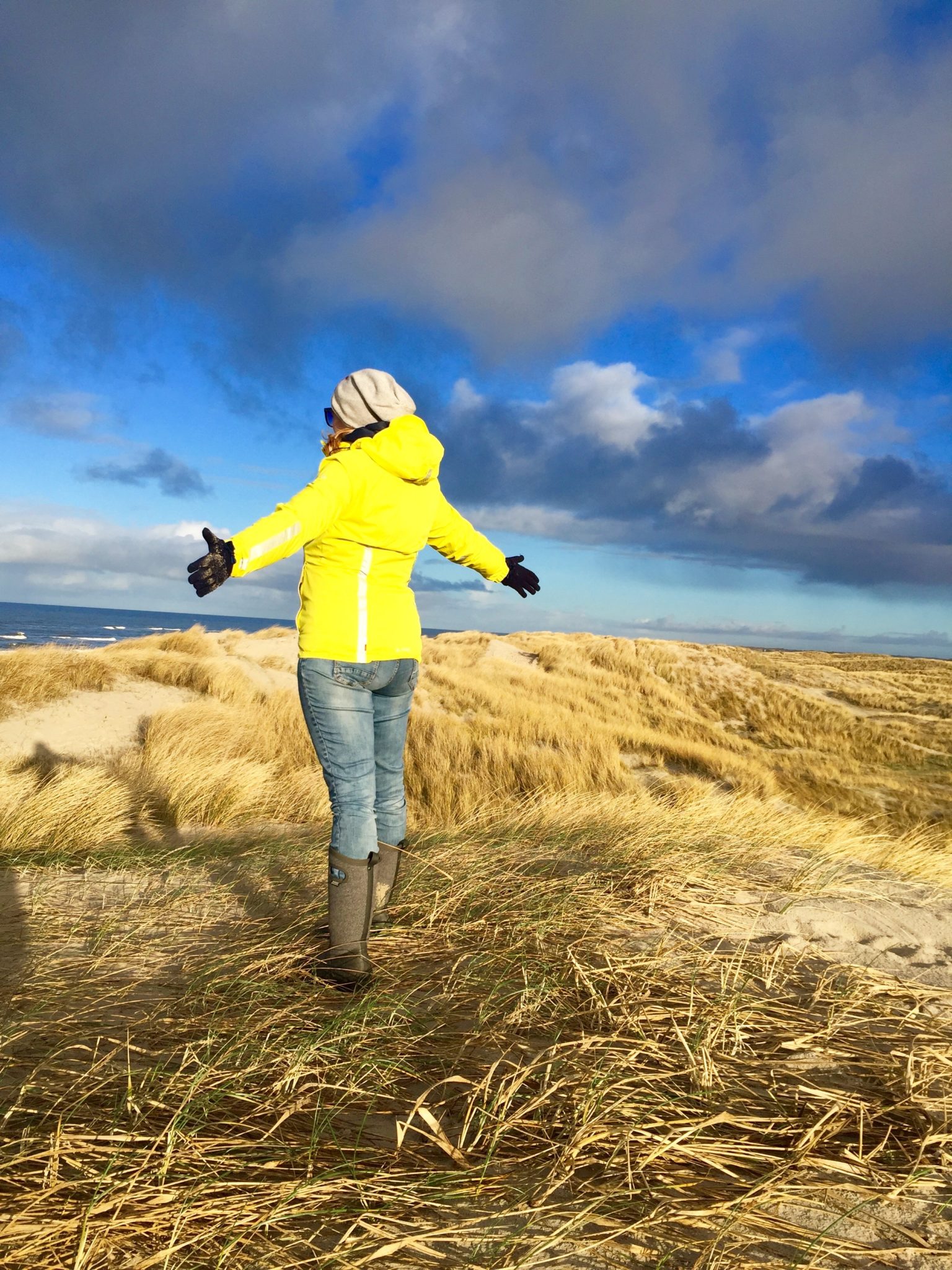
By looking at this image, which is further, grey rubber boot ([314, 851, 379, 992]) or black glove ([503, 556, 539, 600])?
black glove ([503, 556, 539, 600])

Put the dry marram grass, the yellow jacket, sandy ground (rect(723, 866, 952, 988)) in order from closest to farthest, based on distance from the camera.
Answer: the dry marram grass → the yellow jacket → sandy ground (rect(723, 866, 952, 988))

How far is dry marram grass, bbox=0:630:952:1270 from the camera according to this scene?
1480mm

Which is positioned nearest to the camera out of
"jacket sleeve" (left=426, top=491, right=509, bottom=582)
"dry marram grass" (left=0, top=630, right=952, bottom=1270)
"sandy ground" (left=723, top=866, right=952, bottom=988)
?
"dry marram grass" (left=0, top=630, right=952, bottom=1270)

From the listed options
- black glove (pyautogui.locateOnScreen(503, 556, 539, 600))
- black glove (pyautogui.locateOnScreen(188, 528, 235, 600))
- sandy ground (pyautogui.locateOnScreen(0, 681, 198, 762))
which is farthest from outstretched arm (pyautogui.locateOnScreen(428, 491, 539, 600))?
sandy ground (pyautogui.locateOnScreen(0, 681, 198, 762))

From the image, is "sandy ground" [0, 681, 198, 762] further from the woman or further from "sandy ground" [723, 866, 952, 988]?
"sandy ground" [723, 866, 952, 988]

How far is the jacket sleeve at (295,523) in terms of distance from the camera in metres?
2.28

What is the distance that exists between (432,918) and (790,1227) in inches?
76.2

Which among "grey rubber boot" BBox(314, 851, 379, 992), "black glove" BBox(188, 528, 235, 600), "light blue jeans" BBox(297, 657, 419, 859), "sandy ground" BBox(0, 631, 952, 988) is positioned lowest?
"sandy ground" BBox(0, 631, 952, 988)

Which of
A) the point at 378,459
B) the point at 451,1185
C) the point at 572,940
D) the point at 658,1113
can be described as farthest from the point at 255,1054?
the point at 378,459

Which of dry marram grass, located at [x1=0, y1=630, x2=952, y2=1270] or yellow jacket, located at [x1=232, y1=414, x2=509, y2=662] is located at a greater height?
yellow jacket, located at [x1=232, y1=414, x2=509, y2=662]

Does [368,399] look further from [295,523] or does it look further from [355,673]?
[355,673]

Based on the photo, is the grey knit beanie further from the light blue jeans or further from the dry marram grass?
the dry marram grass

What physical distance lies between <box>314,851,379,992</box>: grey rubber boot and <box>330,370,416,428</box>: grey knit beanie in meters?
1.67

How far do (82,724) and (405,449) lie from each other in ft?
27.1
